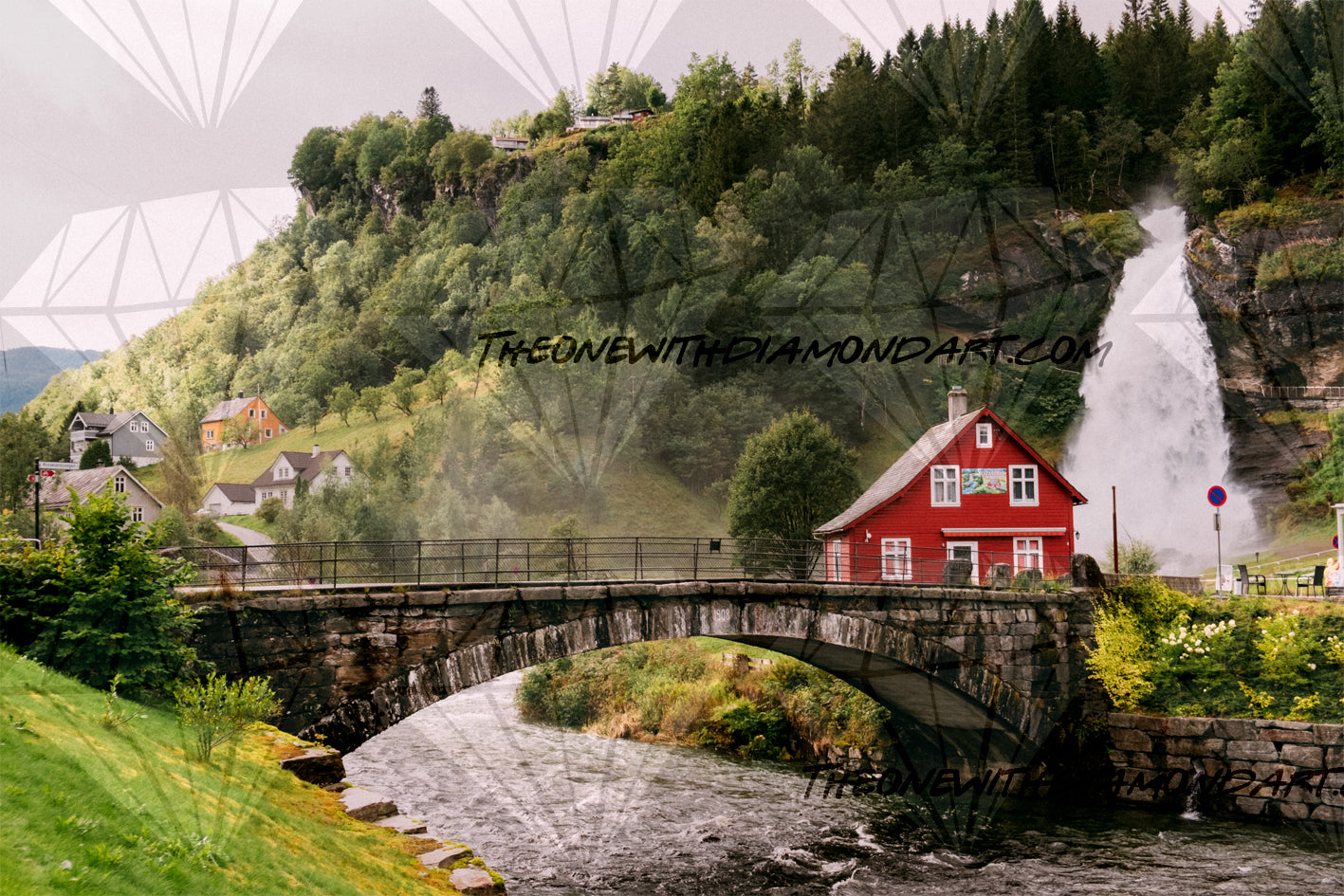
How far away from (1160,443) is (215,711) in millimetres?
54364

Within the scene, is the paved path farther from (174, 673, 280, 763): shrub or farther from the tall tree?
(174, 673, 280, 763): shrub

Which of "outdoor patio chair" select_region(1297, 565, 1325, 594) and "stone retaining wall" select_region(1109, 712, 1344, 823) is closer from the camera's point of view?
"stone retaining wall" select_region(1109, 712, 1344, 823)

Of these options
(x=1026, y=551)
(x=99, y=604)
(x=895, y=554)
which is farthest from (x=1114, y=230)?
(x=99, y=604)

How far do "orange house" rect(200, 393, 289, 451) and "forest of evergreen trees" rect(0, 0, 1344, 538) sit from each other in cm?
92

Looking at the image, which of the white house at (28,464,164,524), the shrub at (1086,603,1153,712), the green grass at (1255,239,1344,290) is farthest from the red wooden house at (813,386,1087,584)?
the green grass at (1255,239,1344,290)

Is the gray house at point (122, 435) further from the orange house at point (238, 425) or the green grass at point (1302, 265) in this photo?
the green grass at point (1302, 265)

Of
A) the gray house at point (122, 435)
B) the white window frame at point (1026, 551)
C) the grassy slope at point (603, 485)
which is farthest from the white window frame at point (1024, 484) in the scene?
the gray house at point (122, 435)

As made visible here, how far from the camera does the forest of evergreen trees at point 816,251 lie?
63.5 metres

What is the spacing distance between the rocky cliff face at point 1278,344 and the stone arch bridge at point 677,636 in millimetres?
36766

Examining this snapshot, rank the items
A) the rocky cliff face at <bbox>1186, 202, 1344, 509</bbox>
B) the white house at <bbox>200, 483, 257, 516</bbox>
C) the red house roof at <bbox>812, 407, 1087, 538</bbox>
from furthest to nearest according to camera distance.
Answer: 1. the white house at <bbox>200, 483, 257, 516</bbox>
2. the rocky cliff face at <bbox>1186, 202, 1344, 509</bbox>
3. the red house roof at <bbox>812, 407, 1087, 538</bbox>

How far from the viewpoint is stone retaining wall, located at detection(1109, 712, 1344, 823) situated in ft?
67.3

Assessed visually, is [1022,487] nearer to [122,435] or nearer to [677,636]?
[677,636]

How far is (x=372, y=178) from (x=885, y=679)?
3688 inches

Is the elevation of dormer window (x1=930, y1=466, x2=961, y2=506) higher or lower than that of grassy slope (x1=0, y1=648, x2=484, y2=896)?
higher
